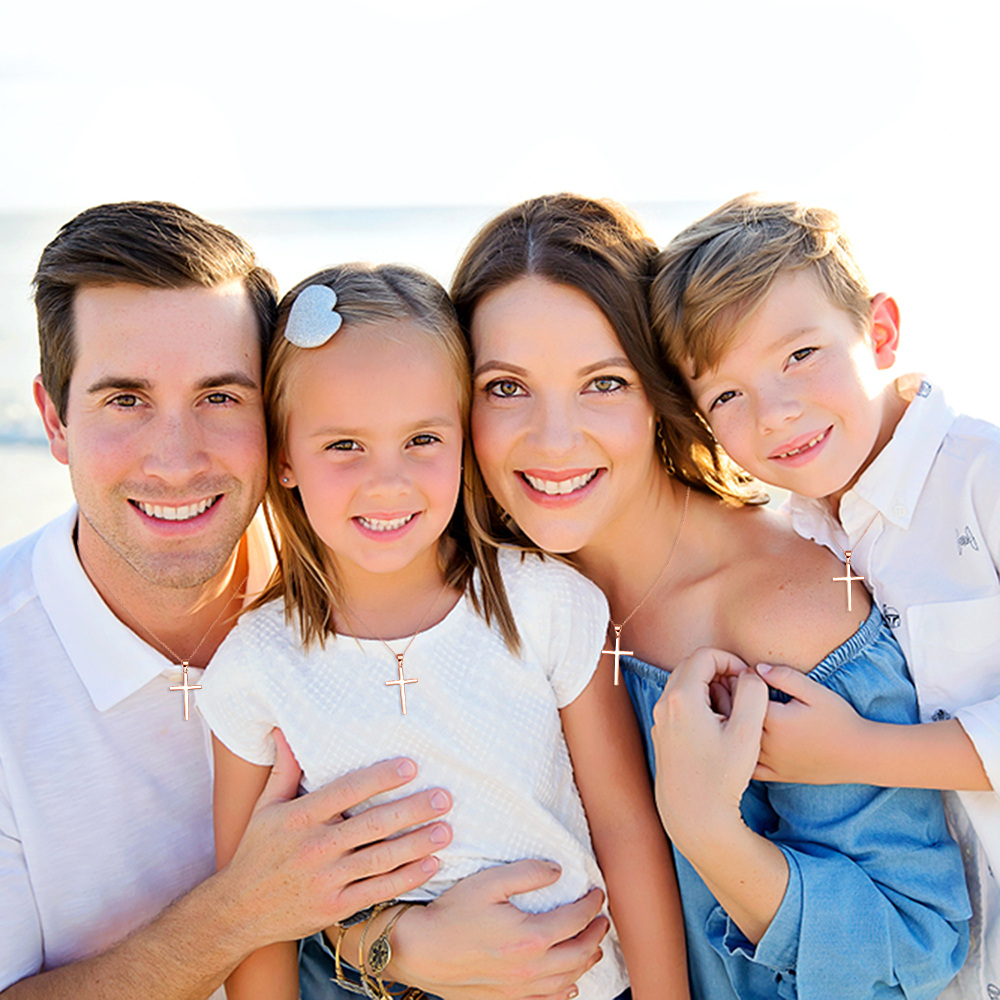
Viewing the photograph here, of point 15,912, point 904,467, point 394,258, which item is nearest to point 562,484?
point 904,467

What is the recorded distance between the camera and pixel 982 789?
2205mm

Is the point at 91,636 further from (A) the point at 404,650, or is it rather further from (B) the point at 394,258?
(B) the point at 394,258

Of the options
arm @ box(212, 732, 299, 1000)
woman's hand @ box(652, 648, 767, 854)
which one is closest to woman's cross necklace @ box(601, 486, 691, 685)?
woman's hand @ box(652, 648, 767, 854)

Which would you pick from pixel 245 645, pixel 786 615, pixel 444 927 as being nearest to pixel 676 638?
pixel 786 615

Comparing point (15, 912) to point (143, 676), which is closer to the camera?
point (15, 912)

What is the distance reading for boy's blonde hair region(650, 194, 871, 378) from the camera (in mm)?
2416

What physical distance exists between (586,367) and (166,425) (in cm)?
104

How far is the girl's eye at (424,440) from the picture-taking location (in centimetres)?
244

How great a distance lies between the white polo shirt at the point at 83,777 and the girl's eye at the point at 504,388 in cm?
105

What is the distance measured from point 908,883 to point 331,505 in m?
1.57

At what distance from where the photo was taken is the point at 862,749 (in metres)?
2.20

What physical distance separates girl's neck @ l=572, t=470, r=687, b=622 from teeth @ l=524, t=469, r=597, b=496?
0.30 m

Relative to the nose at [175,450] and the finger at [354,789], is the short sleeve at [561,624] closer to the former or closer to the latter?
the finger at [354,789]

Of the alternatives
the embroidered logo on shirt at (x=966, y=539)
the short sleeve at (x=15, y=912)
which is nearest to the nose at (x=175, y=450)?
the short sleeve at (x=15, y=912)
